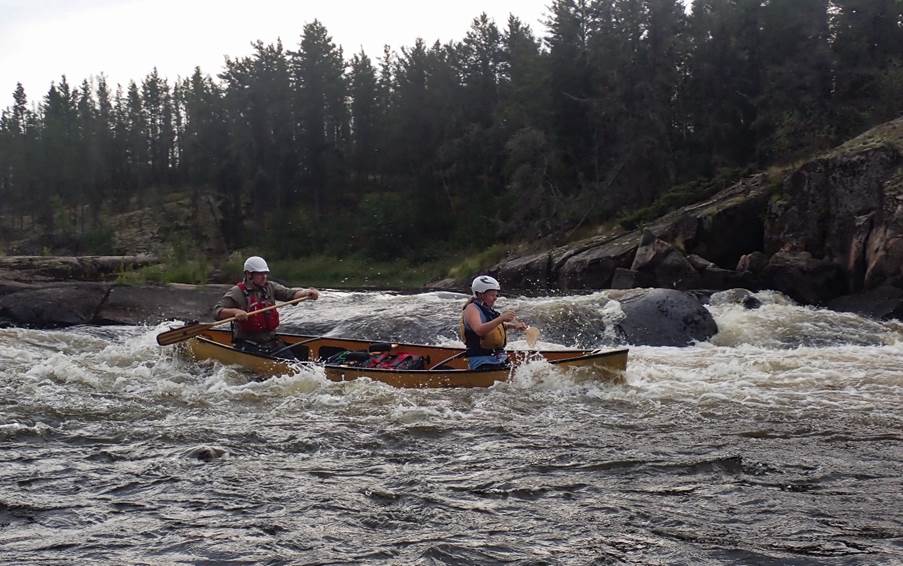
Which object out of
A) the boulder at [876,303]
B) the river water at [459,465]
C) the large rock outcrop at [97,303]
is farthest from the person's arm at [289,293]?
the boulder at [876,303]

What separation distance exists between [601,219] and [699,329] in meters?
19.6

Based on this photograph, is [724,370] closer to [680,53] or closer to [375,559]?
[375,559]

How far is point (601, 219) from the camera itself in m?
32.2

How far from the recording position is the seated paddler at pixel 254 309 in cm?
1075

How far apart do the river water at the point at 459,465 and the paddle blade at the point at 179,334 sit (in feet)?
1.12

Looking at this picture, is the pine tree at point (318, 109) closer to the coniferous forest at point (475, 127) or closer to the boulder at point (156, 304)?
the coniferous forest at point (475, 127)

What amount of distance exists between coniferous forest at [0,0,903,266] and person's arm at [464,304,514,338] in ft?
64.5

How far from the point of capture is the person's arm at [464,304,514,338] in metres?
9.15

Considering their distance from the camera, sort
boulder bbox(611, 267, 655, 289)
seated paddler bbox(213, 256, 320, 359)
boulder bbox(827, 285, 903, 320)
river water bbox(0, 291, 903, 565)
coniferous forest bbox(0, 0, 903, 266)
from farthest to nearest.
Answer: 1. coniferous forest bbox(0, 0, 903, 266)
2. boulder bbox(611, 267, 655, 289)
3. boulder bbox(827, 285, 903, 320)
4. seated paddler bbox(213, 256, 320, 359)
5. river water bbox(0, 291, 903, 565)

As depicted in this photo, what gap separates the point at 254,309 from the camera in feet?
35.7

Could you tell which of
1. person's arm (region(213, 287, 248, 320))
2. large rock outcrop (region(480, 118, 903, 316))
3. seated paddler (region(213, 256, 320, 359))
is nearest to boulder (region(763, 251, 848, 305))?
large rock outcrop (region(480, 118, 903, 316))

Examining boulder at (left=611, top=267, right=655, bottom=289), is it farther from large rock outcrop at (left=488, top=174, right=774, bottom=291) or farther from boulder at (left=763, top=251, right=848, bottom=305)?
boulder at (left=763, top=251, right=848, bottom=305)

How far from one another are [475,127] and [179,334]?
1284 inches

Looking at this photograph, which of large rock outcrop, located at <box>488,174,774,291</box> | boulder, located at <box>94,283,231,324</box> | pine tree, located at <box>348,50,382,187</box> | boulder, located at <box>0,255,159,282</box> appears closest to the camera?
boulder, located at <box>94,283,231,324</box>
